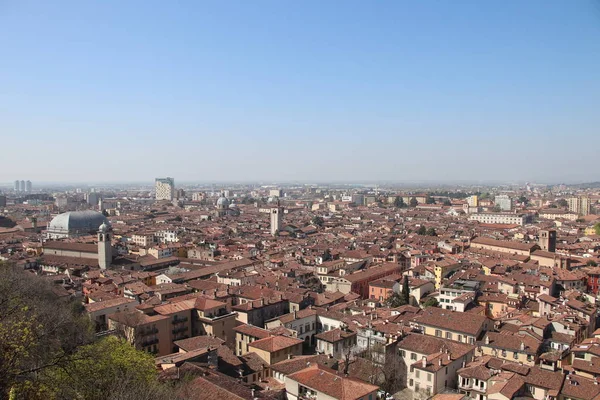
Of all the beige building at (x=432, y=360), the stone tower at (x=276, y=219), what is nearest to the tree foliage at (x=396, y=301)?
the beige building at (x=432, y=360)

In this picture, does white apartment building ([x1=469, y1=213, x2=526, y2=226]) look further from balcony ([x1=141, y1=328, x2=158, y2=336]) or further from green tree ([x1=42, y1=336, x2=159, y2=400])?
green tree ([x1=42, y1=336, x2=159, y2=400])

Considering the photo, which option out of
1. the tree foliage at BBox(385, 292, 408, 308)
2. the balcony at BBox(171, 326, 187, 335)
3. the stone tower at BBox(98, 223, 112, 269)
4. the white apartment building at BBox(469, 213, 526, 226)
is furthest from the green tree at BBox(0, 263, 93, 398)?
the white apartment building at BBox(469, 213, 526, 226)

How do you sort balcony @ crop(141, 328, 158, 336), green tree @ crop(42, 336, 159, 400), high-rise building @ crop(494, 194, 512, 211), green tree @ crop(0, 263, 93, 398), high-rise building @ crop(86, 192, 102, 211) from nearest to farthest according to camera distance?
green tree @ crop(0, 263, 93, 398) < green tree @ crop(42, 336, 159, 400) < balcony @ crop(141, 328, 158, 336) < high-rise building @ crop(494, 194, 512, 211) < high-rise building @ crop(86, 192, 102, 211)

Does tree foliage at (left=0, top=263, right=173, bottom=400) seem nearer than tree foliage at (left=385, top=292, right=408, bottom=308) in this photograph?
Yes

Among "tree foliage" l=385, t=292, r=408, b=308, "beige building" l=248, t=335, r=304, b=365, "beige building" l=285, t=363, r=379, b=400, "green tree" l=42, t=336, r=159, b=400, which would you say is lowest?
"tree foliage" l=385, t=292, r=408, b=308

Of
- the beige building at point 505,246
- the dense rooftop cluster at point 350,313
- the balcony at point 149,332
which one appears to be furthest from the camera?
the beige building at point 505,246

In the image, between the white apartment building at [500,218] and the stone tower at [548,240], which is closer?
the stone tower at [548,240]

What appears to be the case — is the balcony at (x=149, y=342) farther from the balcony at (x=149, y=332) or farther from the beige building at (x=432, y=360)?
the beige building at (x=432, y=360)
